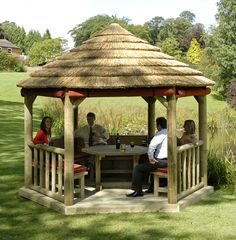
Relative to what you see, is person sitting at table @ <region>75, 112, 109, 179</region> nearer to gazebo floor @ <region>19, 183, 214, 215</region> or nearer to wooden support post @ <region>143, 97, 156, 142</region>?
wooden support post @ <region>143, 97, 156, 142</region>

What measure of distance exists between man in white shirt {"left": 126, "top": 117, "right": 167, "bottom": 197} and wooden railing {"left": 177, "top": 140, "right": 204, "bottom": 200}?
13.4 inches

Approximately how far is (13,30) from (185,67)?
443ft

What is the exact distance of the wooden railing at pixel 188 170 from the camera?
917cm

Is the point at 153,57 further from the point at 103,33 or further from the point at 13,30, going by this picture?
the point at 13,30

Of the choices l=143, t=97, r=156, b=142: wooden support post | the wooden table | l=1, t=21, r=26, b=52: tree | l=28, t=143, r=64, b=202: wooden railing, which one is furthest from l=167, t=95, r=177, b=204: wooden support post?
l=1, t=21, r=26, b=52: tree

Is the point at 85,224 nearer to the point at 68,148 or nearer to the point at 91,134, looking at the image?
the point at 68,148

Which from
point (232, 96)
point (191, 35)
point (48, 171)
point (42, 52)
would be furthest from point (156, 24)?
point (48, 171)

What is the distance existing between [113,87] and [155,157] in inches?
73.6

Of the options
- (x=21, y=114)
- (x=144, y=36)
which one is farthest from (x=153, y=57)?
(x=144, y=36)

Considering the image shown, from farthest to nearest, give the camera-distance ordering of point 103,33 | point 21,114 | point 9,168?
point 21,114 → point 9,168 → point 103,33

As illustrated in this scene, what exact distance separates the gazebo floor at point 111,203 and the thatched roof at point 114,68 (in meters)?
2.19

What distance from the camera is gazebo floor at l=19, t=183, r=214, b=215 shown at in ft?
27.9

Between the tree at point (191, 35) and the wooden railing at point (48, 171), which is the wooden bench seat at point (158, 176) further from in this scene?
the tree at point (191, 35)

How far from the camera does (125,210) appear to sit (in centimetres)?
855
